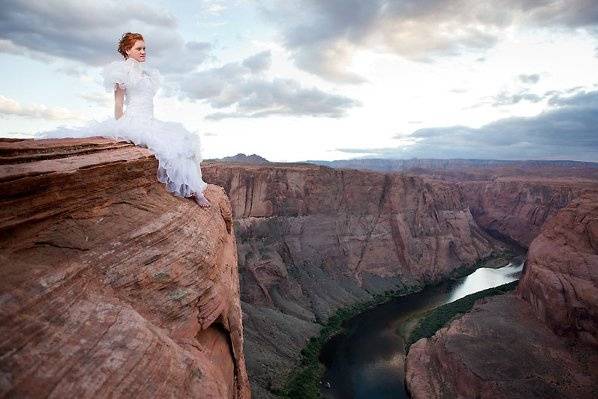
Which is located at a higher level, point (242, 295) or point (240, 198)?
point (240, 198)

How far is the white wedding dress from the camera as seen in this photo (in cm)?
1024

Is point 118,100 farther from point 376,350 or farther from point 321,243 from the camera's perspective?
point 321,243

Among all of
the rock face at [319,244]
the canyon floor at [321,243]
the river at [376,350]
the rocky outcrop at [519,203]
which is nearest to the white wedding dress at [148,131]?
the canyon floor at [321,243]

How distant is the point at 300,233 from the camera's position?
64.3m

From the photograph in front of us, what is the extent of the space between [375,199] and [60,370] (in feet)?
238

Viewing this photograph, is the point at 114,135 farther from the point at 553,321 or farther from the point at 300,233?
the point at 300,233

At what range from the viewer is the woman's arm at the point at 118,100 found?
10.4 metres

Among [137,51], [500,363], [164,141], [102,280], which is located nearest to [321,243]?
[500,363]

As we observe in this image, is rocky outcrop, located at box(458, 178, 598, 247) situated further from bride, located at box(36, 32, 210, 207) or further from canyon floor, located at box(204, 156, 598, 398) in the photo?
bride, located at box(36, 32, 210, 207)

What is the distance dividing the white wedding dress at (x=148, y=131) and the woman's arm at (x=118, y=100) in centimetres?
10

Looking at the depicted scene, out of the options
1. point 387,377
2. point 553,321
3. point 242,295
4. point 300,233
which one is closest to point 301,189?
point 300,233

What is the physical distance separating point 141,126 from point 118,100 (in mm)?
820

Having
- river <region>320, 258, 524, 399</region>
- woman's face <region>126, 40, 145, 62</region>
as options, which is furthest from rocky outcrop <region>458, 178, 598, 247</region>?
woman's face <region>126, 40, 145, 62</region>

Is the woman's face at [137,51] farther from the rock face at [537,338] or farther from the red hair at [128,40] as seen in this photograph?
the rock face at [537,338]
